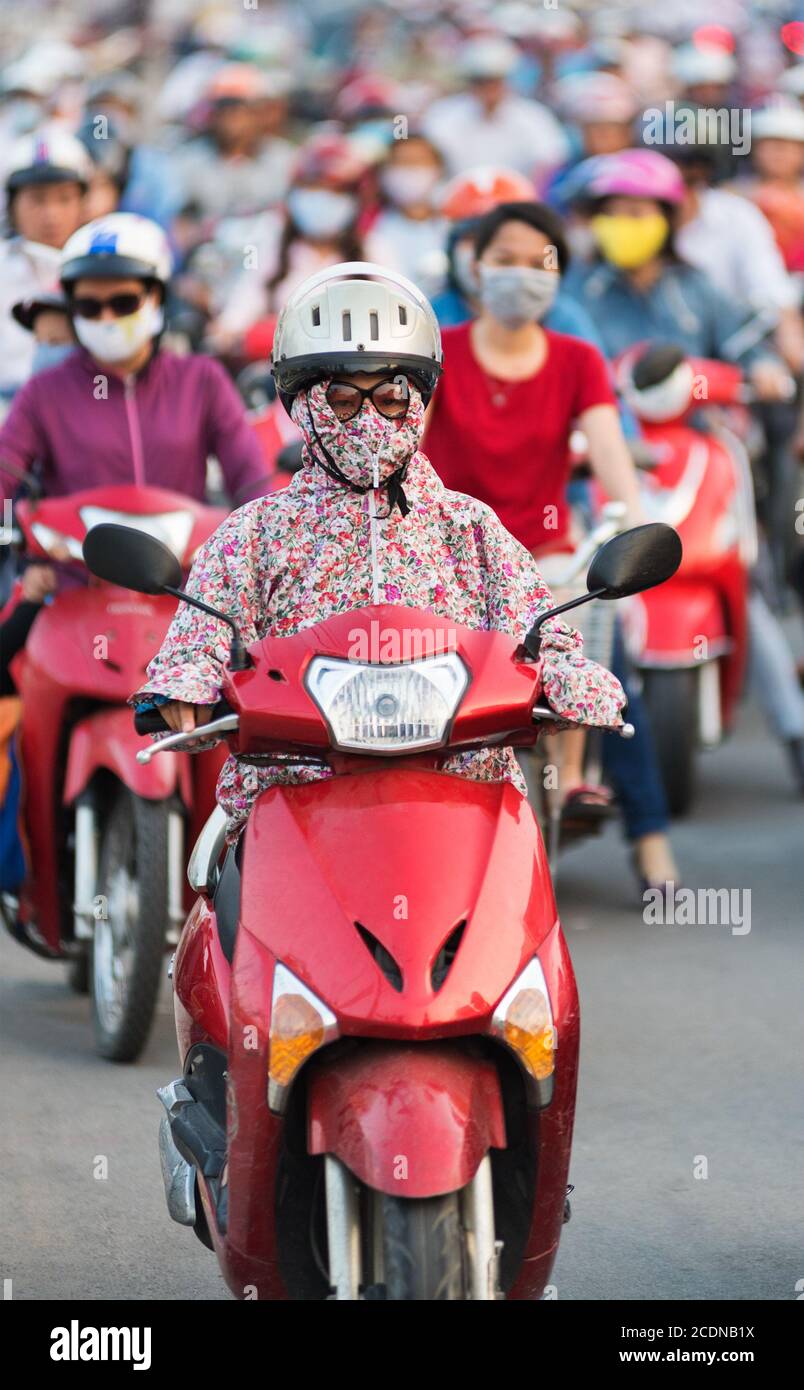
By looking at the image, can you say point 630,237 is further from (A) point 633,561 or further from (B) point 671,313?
(A) point 633,561

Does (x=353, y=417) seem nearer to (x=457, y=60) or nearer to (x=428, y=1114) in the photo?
(x=428, y=1114)

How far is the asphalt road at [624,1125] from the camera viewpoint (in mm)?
5031

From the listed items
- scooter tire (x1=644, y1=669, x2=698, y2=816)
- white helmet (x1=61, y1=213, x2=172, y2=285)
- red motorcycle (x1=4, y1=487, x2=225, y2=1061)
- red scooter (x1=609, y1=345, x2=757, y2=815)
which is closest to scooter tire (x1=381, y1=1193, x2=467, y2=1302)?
red motorcycle (x1=4, y1=487, x2=225, y2=1061)

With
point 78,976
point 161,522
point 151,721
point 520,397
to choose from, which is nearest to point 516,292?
point 520,397

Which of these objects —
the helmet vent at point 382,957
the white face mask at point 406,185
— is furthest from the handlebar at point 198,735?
the white face mask at point 406,185

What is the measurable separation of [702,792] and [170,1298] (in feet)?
19.6

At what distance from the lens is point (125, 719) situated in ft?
21.5

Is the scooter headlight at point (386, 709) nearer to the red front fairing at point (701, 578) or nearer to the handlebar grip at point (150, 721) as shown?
the handlebar grip at point (150, 721)

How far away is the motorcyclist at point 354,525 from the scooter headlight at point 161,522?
2.09 metres

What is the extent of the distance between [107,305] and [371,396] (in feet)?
9.46

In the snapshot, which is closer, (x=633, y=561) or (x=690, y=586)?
(x=633, y=561)

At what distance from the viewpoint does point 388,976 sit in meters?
3.76

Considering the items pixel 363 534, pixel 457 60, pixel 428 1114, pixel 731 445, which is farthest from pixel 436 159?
pixel 428 1114

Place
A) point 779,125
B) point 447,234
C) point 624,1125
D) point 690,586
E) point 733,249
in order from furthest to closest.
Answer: point 779,125, point 733,249, point 690,586, point 447,234, point 624,1125
